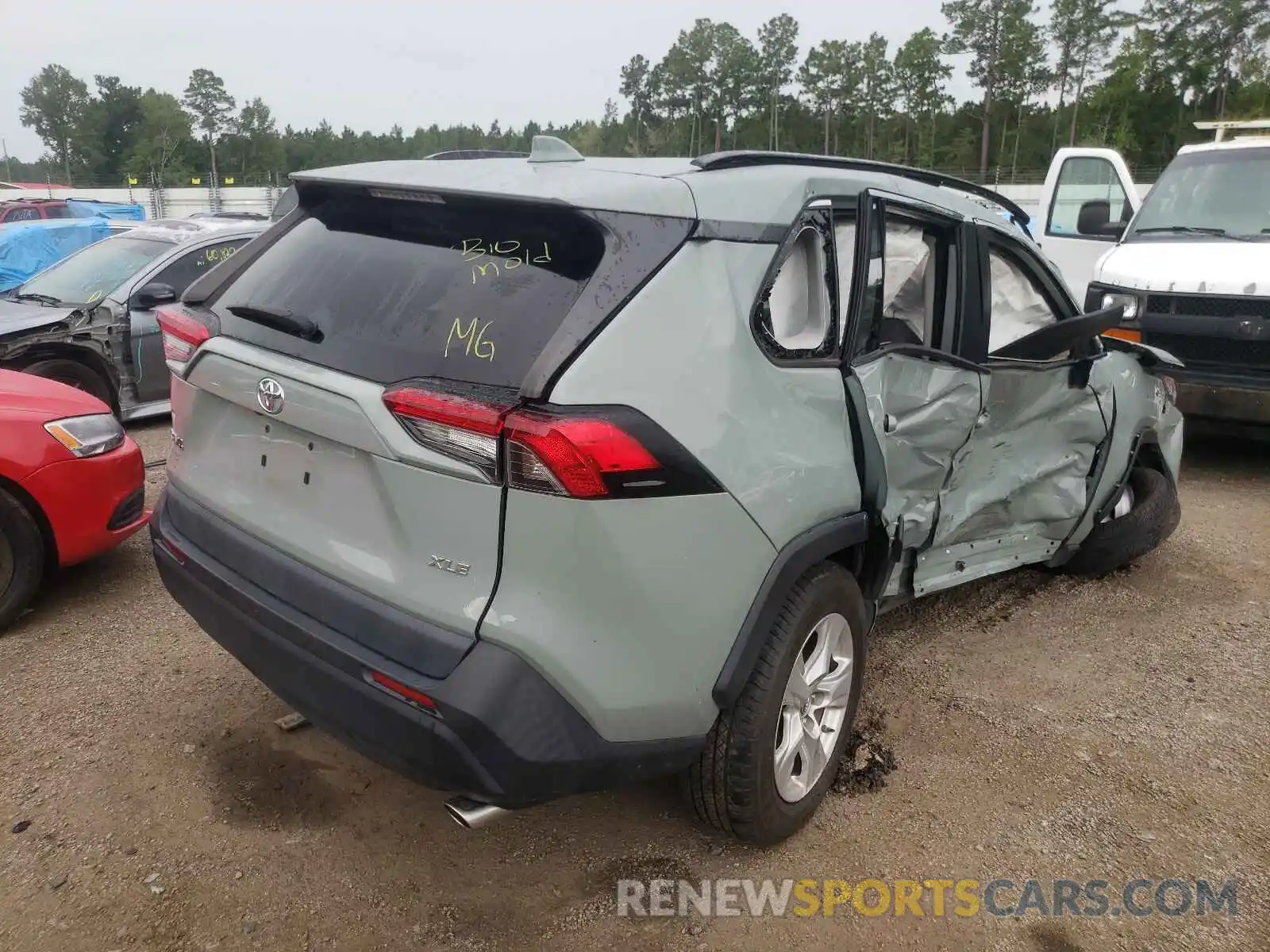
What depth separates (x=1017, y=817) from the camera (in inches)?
113

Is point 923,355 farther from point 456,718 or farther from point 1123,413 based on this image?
point 456,718

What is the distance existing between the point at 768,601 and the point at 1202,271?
548cm

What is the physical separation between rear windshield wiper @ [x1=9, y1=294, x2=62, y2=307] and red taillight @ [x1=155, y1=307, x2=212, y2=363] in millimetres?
5302

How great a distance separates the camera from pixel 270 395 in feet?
7.70

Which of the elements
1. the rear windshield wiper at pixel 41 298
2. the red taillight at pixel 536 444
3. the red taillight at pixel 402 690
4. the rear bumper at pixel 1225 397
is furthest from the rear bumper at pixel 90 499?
the rear bumper at pixel 1225 397

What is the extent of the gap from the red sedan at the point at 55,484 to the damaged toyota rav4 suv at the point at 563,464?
145cm

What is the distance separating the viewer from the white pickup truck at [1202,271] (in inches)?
237

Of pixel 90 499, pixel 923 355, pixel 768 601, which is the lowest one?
pixel 90 499

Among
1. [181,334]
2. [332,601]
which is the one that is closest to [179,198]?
Result: [181,334]

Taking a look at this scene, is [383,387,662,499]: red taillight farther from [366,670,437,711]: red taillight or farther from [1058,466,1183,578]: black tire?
[1058,466,1183,578]: black tire

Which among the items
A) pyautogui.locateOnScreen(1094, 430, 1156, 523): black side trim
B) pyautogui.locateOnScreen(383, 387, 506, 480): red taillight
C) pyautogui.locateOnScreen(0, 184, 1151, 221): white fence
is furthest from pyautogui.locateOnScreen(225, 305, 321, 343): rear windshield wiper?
pyautogui.locateOnScreen(0, 184, 1151, 221): white fence

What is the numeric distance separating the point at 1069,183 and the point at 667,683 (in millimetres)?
8062

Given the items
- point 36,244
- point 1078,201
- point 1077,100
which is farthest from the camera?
point 1077,100

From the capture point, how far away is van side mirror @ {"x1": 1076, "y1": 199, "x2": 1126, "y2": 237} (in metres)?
7.18
